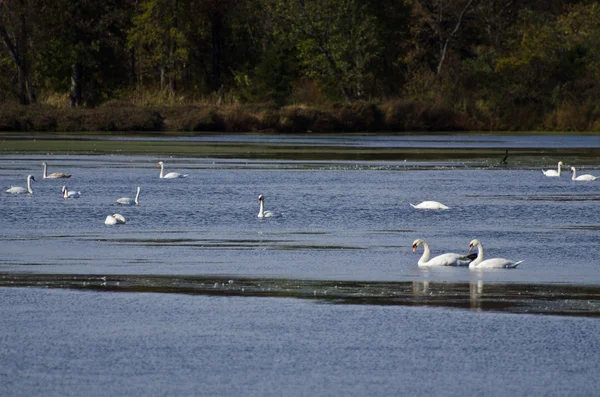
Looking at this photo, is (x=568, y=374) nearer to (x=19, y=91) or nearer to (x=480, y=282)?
(x=480, y=282)

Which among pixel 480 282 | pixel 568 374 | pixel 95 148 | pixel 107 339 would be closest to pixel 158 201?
pixel 480 282

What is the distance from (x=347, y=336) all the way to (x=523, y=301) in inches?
98.2

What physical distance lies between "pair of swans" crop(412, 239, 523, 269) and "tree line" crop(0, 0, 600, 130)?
42616 mm

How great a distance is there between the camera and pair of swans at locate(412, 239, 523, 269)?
15.1m

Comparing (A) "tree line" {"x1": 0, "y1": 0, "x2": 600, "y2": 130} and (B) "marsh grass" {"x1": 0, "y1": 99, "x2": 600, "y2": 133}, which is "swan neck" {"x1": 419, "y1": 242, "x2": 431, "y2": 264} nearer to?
(B) "marsh grass" {"x1": 0, "y1": 99, "x2": 600, "y2": 133}

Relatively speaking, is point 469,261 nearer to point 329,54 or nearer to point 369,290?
point 369,290

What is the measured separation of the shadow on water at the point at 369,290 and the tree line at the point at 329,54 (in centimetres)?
4398

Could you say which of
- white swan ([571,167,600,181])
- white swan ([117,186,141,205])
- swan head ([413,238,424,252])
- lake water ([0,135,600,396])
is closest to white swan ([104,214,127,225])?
lake water ([0,135,600,396])

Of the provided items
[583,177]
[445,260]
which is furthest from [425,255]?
[583,177]

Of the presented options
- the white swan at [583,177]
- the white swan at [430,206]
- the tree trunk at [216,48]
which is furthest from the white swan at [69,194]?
the tree trunk at [216,48]

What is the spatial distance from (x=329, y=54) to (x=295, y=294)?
161 feet

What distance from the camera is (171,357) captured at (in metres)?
10.2

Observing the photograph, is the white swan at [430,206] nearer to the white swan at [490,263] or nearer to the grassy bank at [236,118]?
the white swan at [490,263]

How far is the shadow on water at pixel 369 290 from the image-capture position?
12.5 m
